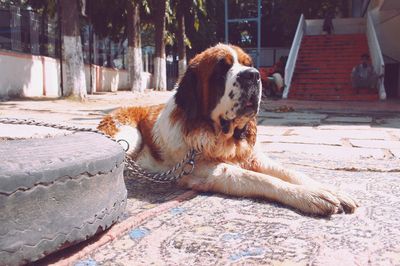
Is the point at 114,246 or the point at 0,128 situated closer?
the point at 114,246

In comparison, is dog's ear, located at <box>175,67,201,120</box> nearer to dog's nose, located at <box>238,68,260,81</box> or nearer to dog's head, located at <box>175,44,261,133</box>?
dog's head, located at <box>175,44,261,133</box>

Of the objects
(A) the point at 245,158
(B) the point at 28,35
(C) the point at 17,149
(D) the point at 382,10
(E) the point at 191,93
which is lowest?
(A) the point at 245,158

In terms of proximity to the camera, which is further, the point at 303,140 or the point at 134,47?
the point at 134,47

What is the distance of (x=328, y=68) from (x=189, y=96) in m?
17.5

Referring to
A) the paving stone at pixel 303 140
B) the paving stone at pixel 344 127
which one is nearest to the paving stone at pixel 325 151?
the paving stone at pixel 303 140

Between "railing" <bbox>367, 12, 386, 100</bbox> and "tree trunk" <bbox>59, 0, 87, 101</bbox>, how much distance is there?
11367 mm

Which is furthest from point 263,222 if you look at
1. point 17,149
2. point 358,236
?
point 17,149

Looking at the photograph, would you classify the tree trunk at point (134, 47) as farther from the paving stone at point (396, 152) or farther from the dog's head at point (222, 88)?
the dog's head at point (222, 88)

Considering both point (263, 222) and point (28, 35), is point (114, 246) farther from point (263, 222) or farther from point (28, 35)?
point (28, 35)

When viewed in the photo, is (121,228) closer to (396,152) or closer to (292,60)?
(396,152)

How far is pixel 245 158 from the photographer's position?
3.26 metres

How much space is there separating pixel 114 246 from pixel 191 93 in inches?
57.0

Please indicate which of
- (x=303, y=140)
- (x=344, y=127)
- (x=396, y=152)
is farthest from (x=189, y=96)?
(x=344, y=127)

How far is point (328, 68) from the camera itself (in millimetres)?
19344
